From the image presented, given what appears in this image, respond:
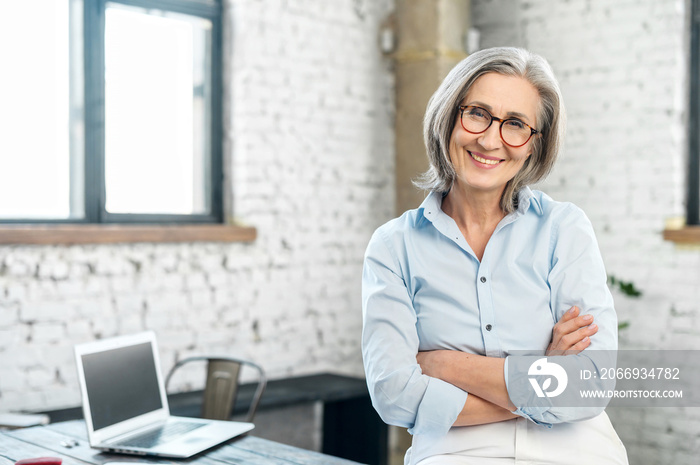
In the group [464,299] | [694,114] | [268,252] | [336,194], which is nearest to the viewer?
[464,299]

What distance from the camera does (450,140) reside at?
1.81 m

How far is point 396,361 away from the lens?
66.5 inches

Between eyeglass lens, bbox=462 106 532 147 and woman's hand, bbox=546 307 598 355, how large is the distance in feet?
1.30

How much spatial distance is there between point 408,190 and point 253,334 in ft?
4.32

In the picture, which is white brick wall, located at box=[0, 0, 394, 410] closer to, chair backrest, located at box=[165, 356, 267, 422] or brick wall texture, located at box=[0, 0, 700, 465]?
brick wall texture, located at box=[0, 0, 700, 465]

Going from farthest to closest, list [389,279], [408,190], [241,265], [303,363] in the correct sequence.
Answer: [408,190] → [303,363] → [241,265] → [389,279]

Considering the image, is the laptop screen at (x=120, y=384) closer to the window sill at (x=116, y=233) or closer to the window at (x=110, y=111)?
the window sill at (x=116, y=233)

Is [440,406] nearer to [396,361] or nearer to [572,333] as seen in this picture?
[396,361]

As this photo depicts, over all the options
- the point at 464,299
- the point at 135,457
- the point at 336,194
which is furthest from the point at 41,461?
the point at 336,194

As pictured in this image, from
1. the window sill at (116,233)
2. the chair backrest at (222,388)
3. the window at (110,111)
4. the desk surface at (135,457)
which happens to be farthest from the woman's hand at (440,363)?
the window at (110,111)

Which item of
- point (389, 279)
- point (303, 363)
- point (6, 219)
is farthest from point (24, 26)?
point (389, 279)

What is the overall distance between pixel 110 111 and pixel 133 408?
1.83m

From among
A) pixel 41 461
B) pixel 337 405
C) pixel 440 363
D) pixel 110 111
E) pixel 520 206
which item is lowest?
pixel 337 405

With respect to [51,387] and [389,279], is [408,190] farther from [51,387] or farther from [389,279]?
[389,279]
